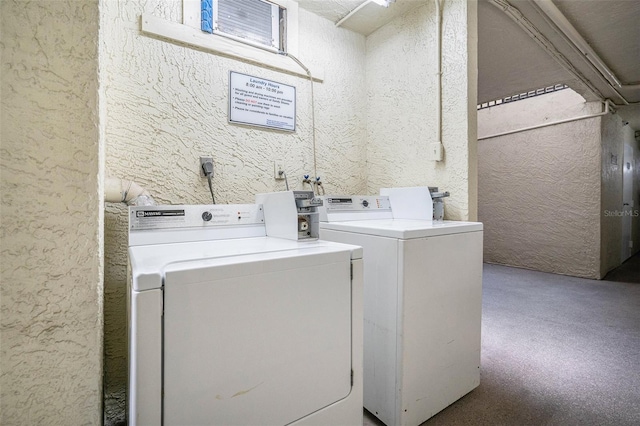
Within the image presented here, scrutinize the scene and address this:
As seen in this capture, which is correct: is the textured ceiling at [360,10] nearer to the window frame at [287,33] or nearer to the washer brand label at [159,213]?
the window frame at [287,33]

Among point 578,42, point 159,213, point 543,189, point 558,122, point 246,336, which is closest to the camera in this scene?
point 246,336

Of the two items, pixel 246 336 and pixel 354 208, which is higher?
pixel 354 208

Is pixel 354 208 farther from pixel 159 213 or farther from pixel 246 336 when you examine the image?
pixel 246 336

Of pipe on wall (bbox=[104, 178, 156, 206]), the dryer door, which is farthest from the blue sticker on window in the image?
the dryer door

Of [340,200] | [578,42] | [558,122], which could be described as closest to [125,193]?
[340,200]

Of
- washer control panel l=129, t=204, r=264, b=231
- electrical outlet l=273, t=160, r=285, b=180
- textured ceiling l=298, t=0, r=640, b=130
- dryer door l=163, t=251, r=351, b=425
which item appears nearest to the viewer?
dryer door l=163, t=251, r=351, b=425

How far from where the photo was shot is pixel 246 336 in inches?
34.2

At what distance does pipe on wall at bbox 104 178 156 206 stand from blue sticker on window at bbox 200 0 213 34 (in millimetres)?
1018

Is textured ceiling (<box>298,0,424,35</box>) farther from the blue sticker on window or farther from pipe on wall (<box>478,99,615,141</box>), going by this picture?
pipe on wall (<box>478,99,615,141</box>)

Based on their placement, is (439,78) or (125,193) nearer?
(125,193)

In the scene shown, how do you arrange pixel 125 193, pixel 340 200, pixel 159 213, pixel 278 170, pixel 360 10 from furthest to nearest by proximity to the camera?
1. pixel 360 10
2. pixel 278 170
3. pixel 340 200
4. pixel 125 193
5. pixel 159 213

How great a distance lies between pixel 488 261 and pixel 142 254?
5174 mm

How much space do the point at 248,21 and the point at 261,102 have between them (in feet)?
1.67

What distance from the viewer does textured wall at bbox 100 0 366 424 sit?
5.11 ft
